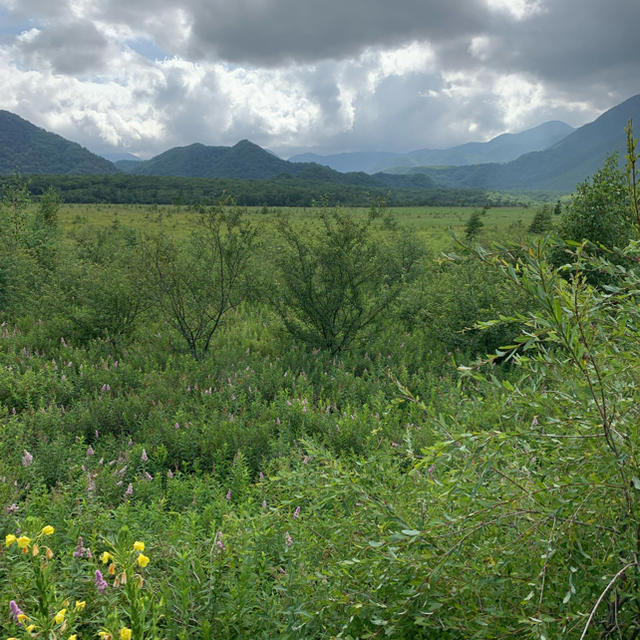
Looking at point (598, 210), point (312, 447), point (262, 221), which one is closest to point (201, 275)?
point (262, 221)

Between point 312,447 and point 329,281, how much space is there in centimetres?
622

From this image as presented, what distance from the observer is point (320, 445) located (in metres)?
3.76

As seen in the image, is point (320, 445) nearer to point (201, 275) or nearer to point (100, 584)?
point (100, 584)

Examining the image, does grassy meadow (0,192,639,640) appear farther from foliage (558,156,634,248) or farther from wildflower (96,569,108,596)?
foliage (558,156,634,248)

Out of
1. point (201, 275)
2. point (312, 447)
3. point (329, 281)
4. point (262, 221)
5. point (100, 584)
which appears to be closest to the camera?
point (100, 584)

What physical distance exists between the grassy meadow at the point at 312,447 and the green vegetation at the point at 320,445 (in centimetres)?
3

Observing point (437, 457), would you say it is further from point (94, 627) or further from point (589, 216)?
point (589, 216)

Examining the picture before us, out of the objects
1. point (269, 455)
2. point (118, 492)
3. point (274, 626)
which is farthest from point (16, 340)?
point (274, 626)

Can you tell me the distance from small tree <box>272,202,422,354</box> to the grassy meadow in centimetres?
6

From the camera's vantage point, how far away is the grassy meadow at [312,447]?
5.50 ft

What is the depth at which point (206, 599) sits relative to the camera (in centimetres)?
251

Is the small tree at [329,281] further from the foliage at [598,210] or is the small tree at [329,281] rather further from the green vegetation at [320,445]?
the foliage at [598,210]

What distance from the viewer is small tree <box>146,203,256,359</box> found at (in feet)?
27.8

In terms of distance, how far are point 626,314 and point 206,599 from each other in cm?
280
